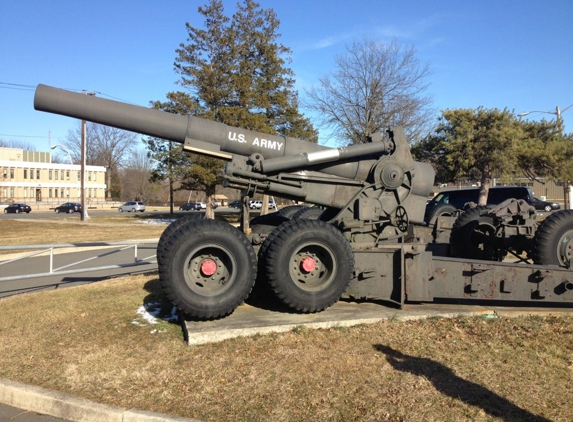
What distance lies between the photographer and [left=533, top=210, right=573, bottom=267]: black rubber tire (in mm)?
6543

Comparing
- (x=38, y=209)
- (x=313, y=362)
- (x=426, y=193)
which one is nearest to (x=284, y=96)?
(x=426, y=193)

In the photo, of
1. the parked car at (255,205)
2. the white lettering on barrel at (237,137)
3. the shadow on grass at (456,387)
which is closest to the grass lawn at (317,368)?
the shadow on grass at (456,387)

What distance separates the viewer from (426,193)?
23.7 feet

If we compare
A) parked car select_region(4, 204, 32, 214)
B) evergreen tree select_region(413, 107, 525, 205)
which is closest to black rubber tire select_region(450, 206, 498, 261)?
evergreen tree select_region(413, 107, 525, 205)

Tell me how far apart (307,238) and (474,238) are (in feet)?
11.5

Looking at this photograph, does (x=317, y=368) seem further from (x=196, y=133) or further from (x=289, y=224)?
(x=196, y=133)

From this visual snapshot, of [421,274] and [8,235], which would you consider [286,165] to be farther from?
[8,235]

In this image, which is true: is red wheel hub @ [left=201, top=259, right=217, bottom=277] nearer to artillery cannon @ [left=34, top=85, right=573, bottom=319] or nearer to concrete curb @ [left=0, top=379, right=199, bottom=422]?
artillery cannon @ [left=34, top=85, right=573, bottom=319]

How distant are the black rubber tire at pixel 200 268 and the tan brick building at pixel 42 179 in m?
78.6

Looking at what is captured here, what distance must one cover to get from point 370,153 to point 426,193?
1.13 meters

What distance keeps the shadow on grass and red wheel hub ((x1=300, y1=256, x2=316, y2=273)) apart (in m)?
1.34

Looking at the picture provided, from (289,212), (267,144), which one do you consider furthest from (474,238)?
(267,144)

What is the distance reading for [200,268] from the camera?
229 inches

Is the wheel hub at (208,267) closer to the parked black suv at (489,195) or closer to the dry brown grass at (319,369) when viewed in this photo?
the dry brown grass at (319,369)
